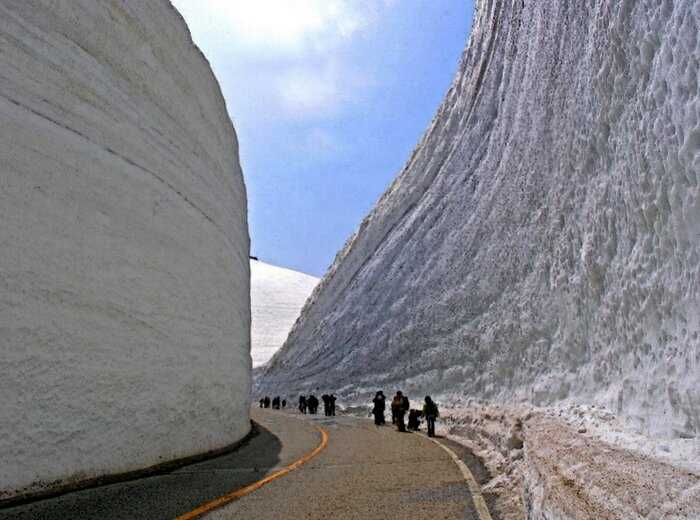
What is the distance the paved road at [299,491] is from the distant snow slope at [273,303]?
5951cm

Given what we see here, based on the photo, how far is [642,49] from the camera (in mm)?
5652

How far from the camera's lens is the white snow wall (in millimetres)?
7031

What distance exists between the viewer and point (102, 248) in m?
8.60

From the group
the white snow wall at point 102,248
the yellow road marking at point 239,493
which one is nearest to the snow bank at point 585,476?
the yellow road marking at point 239,493

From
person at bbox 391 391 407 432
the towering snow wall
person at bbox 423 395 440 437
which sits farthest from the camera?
person at bbox 391 391 407 432

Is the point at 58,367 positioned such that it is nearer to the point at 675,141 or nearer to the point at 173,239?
the point at 173,239

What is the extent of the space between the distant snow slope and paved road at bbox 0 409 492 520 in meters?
59.5

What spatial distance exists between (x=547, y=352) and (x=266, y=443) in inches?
257

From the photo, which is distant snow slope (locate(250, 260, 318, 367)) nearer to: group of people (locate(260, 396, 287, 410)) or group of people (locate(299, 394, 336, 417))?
group of people (locate(260, 396, 287, 410))

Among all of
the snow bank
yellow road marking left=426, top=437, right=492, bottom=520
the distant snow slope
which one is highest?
the distant snow slope

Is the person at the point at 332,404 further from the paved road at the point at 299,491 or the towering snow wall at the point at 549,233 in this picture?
the paved road at the point at 299,491

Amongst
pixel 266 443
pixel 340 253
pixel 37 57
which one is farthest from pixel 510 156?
pixel 340 253

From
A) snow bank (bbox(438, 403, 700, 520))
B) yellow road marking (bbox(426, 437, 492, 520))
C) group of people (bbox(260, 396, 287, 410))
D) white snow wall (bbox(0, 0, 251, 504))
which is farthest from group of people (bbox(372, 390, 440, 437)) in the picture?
group of people (bbox(260, 396, 287, 410))

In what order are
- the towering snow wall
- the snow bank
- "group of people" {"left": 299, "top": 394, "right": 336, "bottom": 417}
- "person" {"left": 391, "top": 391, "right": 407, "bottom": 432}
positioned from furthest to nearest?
"group of people" {"left": 299, "top": 394, "right": 336, "bottom": 417} → "person" {"left": 391, "top": 391, "right": 407, "bottom": 432} → the towering snow wall → the snow bank
